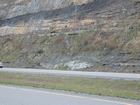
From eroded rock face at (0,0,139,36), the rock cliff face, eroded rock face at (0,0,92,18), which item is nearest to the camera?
the rock cliff face

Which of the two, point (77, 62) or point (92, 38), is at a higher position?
point (92, 38)

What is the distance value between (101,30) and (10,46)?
17237 mm

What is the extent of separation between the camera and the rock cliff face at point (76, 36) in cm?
2347

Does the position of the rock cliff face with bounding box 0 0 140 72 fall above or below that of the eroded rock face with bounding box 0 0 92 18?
below

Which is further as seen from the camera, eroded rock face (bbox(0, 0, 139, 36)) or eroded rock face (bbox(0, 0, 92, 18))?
eroded rock face (bbox(0, 0, 92, 18))

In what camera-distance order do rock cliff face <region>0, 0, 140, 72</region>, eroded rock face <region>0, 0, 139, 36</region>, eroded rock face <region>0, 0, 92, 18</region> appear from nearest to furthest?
rock cliff face <region>0, 0, 140, 72</region> → eroded rock face <region>0, 0, 139, 36</region> → eroded rock face <region>0, 0, 92, 18</region>

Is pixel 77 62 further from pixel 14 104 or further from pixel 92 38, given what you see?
pixel 14 104

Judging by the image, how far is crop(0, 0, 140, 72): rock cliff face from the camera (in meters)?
23.5

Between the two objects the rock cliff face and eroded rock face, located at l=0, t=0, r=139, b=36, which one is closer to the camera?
the rock cliff face

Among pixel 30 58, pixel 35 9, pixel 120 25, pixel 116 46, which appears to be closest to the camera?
pixel 116 46

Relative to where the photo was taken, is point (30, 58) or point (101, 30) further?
point (30, 58)

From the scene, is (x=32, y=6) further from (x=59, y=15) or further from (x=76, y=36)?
(x=76, y=36)

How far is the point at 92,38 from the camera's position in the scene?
2717 centimetres

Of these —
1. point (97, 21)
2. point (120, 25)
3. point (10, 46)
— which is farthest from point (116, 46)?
point (10, 46)
